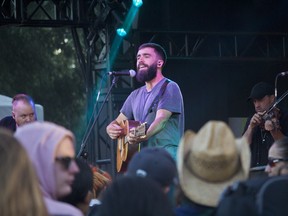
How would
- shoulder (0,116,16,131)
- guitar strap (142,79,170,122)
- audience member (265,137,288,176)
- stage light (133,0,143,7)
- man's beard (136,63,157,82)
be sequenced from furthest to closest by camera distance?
stage light (133,0,143,7)
shoulder (0,116,16,131)
man's beard (136,63,157,82)
guitar strap (142,79,170,122)
audience member (265,137,288,176)

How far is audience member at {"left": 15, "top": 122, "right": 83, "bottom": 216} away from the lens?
2.79 meters

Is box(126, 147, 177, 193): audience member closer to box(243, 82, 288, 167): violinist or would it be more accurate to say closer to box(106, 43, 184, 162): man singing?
box(106, 43, 184, 162): man singing

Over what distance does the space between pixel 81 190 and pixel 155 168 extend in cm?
50

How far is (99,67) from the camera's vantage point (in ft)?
33.2

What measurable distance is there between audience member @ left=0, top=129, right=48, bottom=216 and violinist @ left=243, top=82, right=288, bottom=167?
171 inches

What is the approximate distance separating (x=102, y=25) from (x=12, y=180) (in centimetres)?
776

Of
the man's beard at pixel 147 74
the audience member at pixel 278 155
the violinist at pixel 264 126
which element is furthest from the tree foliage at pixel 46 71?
the audience member at pixel 278 155

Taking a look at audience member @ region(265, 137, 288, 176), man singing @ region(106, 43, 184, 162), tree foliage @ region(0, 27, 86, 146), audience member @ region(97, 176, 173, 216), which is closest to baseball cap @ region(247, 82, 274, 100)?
man singing @ region(106, 43, 184, 162)

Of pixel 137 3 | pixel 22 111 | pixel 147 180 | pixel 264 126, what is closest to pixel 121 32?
pixel 137 3

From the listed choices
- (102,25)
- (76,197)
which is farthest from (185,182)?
(102,25)

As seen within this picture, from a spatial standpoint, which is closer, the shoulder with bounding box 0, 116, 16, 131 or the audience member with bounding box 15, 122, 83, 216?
the audience member with bounding box 15, 122, 83, 216

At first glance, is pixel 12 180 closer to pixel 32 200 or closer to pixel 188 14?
pixel 32 200

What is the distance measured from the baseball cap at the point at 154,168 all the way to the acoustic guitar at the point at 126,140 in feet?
10.7

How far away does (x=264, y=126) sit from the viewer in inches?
260
